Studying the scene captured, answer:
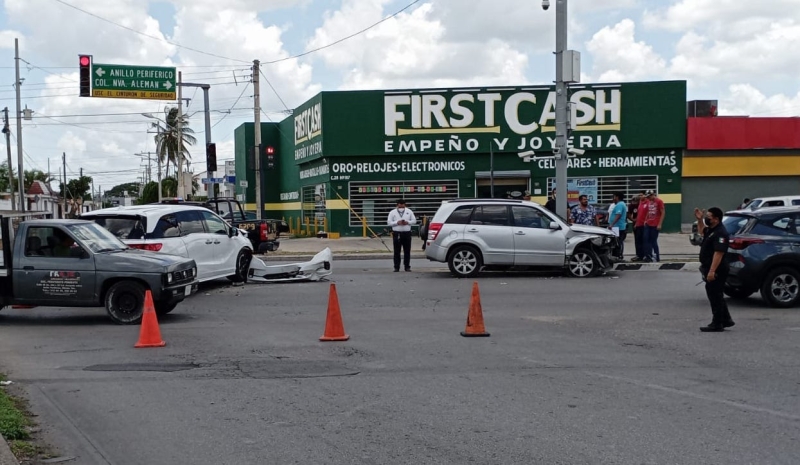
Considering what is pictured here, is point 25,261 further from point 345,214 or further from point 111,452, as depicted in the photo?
point 345,214

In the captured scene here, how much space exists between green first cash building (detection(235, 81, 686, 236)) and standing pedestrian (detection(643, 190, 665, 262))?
1308cm

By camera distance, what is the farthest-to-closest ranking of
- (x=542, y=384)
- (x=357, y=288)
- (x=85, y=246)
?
1. (x=357, y=288)
2. (x=85, y=246)
3. (x=542, y=384)

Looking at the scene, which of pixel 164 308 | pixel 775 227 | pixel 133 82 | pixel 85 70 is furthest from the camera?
pixel 133 82

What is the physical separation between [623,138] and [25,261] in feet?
85.9

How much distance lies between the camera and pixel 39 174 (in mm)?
127875

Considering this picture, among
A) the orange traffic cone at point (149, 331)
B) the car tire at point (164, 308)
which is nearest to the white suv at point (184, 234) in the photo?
the car tire at point (164, 308)

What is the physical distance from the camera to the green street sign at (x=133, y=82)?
28.3 m

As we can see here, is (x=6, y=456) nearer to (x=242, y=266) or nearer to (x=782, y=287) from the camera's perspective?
(x=782, y=287)

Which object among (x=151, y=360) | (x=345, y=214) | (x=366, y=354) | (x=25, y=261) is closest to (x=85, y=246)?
(x=25, y=261)

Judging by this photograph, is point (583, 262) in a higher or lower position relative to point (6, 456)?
higher

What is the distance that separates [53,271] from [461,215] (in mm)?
8596

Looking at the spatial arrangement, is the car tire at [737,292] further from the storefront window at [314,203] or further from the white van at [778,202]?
the storefront window at [314,203]

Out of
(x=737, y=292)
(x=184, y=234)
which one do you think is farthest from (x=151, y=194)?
(x=737, y=292)

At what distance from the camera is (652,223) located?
66.1 ft
